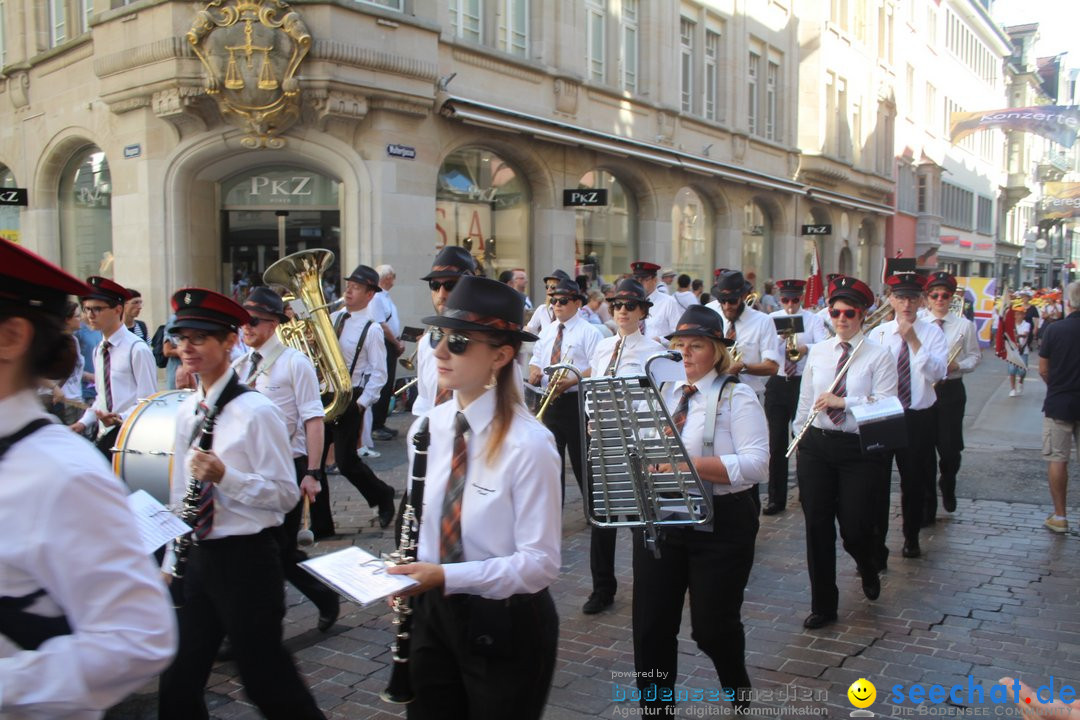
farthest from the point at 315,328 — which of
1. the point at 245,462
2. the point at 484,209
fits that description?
the point at 484,209

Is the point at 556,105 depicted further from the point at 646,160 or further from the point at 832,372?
the point at 832,372

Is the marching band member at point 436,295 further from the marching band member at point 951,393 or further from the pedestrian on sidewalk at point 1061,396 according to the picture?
the pedestrian on sidewalk at point 1061,396

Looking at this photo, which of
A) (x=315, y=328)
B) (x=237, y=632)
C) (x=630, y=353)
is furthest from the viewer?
(x=315, y=328)

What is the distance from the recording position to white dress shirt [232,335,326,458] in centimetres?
552

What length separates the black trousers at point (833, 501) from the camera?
17.8ft

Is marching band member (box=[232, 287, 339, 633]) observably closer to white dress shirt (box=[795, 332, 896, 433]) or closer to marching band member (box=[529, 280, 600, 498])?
marching band member (box=[529, 280, 600, 498])

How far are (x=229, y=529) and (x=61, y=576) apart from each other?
1.86 metres

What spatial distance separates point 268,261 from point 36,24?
7716 mm

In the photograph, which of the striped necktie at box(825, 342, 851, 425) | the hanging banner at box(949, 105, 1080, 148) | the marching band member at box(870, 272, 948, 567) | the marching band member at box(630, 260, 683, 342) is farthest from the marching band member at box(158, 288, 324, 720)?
the hanging banner at box(949, 105, 1080, 148)

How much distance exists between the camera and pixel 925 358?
7.23m

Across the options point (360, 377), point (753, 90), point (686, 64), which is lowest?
point (360, 377)

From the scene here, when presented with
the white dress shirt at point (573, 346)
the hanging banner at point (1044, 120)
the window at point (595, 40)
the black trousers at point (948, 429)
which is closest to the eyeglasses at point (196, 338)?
the white dress shirt at point (573, 346)

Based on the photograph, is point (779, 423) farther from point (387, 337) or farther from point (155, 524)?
point (155, 524)

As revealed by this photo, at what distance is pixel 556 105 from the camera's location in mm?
18141
